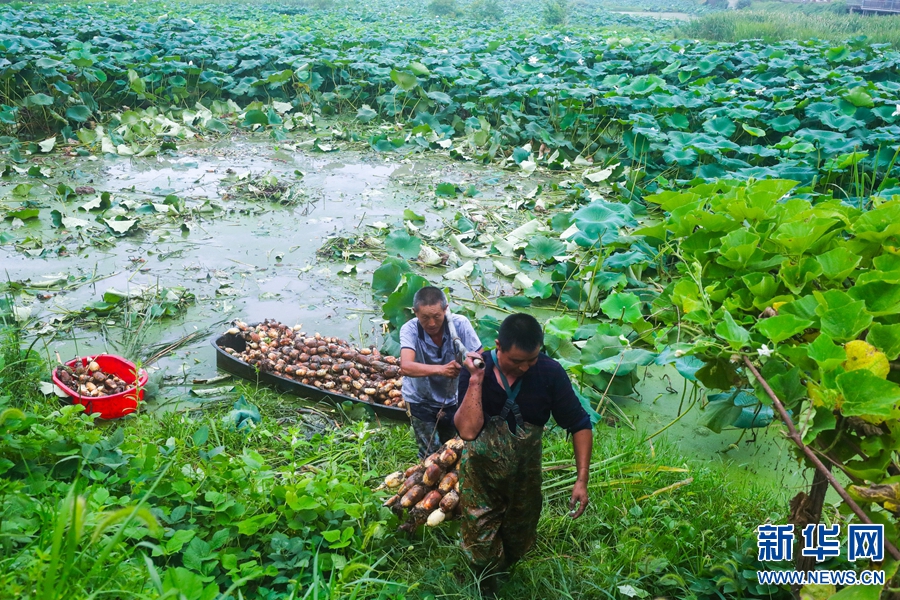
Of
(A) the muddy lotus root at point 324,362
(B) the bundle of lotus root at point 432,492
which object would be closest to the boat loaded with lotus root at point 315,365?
(A) the muddy lotus root at point 324,362

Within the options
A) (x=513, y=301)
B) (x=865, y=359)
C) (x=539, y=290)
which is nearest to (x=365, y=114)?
(x=539, y=290)

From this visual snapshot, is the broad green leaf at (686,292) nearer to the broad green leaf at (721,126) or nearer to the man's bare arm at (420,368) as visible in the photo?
the man's bare arm at (420,368)

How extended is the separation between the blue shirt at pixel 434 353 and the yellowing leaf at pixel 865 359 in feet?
5.44

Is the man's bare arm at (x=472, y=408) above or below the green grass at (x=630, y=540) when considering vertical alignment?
above

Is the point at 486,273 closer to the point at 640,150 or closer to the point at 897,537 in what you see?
the point at 640,150

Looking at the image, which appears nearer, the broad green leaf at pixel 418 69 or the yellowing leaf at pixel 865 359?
the yellowing leaf at pixel 865 359

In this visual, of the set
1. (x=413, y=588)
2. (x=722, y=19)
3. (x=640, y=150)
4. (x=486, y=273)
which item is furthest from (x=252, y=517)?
(x=722, y=19)

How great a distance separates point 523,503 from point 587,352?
5.23ft

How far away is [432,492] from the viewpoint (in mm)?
2682

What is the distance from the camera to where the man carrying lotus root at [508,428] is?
7.18 feet

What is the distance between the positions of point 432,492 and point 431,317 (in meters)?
0.73

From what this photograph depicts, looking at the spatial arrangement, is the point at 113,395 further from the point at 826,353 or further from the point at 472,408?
the point at 826,353

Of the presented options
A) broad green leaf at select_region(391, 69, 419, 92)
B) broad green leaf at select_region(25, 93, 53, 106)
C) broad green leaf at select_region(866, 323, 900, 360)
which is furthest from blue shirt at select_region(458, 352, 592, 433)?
broad green leaf at select_region(391, 69, 419, 92)

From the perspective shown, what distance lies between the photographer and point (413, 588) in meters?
2.48
